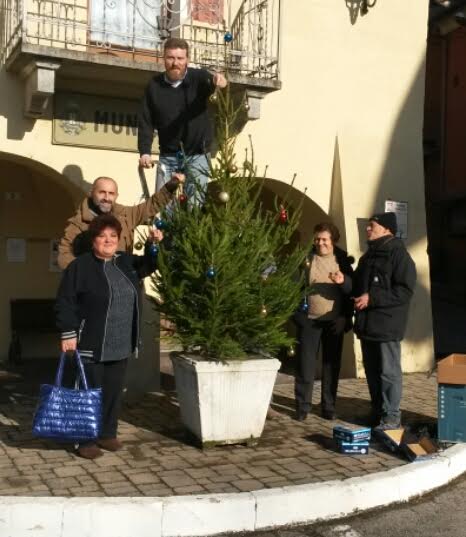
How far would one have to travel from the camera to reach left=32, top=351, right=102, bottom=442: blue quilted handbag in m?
5.10

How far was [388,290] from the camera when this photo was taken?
6.27 m

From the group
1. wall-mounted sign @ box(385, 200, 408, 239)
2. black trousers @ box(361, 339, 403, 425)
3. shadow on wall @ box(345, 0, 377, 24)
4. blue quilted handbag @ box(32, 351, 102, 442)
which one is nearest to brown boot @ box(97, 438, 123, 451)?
blue quilted handbag @ box(32, 351, 102, 442)

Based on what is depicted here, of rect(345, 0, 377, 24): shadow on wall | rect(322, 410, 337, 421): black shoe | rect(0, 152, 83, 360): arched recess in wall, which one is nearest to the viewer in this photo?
rect(322, 410, 337, 421): black shoe

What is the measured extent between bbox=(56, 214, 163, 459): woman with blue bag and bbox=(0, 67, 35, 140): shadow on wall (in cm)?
270

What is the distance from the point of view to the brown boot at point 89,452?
5383 millimetres

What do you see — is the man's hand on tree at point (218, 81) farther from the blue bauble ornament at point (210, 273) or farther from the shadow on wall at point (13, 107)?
the shadow on wall at point (13, 107)

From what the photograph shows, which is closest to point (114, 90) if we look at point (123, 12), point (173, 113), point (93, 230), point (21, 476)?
point (123, 12)

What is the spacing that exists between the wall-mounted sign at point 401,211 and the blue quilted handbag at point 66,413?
5.57 metres

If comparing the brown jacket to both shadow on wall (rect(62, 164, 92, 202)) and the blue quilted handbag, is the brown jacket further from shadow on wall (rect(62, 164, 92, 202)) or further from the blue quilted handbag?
shadow on wall (rect(62, 164, 92, 202))

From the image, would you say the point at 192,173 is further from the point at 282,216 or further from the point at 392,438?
the point at 392,438

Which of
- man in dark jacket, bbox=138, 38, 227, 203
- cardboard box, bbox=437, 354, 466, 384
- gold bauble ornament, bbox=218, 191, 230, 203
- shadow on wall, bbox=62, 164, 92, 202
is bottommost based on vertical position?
cardboard box, bbox=437, 354, 466, 384

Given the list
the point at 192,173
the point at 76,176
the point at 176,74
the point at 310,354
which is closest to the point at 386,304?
the point at 310,354

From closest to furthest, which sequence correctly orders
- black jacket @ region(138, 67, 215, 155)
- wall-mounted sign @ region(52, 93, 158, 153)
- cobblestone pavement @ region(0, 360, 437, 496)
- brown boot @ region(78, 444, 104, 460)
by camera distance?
cobblestone pavement @ region(0, 360, 437, 496) < brown boot @ region(78, 444, 104, 460) < black jacket @ region(138, 67, 215, 155) < wall-mounted sign @ region(52, 93, 158, 153)

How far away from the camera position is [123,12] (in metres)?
8.02
